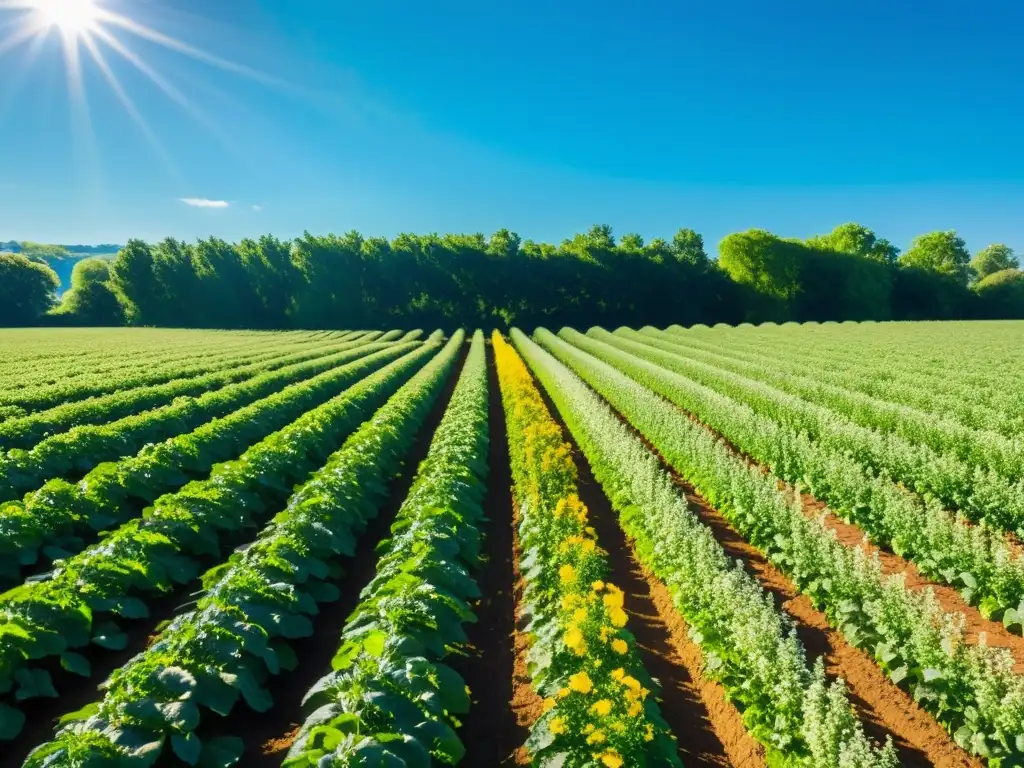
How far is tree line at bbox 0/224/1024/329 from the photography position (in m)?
Answer: 73.6

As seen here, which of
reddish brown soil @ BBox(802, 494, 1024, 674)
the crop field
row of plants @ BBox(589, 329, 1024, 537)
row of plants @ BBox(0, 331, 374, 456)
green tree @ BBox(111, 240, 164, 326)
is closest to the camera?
the crop field

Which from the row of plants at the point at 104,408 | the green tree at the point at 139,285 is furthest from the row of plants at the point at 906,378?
the green tree at the point at 139,285

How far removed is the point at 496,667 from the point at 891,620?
13.6 ft

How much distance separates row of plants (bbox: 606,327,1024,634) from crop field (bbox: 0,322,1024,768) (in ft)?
0.14

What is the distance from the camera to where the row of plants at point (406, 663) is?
12.7ft

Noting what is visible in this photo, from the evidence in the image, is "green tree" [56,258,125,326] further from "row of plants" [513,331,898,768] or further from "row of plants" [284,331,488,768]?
"row of plants" [513,331,898,768]

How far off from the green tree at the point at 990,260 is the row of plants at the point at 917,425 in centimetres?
12533

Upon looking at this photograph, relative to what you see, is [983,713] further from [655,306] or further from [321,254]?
[321,254]

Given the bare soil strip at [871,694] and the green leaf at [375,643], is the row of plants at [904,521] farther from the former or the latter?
the green leaf at [375,643]

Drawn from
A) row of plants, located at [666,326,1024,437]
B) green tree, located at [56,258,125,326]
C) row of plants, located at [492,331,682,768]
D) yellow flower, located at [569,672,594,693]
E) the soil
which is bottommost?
the soil

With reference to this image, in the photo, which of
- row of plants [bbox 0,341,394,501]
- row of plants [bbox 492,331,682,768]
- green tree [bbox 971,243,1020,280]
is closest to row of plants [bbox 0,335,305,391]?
row of plants [bbox 0,341,394,501]

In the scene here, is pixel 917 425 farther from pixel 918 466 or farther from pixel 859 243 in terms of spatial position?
pixel 859 243

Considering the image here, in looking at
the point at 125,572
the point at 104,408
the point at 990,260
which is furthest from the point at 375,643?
the point at 990,260

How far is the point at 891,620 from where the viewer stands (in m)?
5.60
